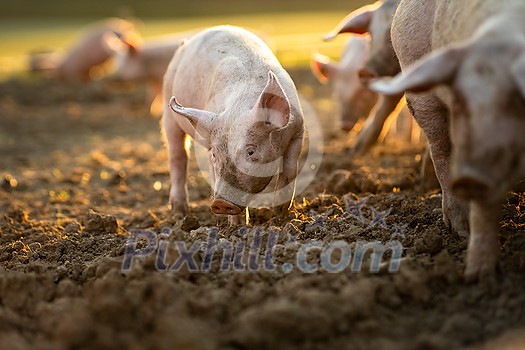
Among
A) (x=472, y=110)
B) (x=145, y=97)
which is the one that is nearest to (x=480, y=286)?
(x=472, y=110)

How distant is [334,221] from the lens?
15.6 ft

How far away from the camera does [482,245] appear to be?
12.2ft

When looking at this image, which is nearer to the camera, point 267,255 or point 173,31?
point 267,255

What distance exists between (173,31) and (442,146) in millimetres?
19670

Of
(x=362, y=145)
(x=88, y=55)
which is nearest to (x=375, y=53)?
(x=362, y=145)

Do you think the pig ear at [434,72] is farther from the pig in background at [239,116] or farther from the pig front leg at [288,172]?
the pig front leg at [288,172]

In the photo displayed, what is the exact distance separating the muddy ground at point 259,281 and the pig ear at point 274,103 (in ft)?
2.06

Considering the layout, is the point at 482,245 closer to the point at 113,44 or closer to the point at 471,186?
the point at 471,186

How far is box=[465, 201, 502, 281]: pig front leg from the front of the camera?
368cm

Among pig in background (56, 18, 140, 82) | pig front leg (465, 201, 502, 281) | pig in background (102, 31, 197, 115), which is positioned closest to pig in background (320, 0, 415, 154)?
pig front leg (465, 201, 502, 281)

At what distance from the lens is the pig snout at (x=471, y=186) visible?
128 inches

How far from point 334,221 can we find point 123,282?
1558 mm

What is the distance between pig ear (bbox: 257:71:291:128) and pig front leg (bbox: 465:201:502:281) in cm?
137

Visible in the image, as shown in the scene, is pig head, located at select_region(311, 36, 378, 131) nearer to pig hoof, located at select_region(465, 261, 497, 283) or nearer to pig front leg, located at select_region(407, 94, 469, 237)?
pig front leg, located at select_region(407, 94, 469, 237)
